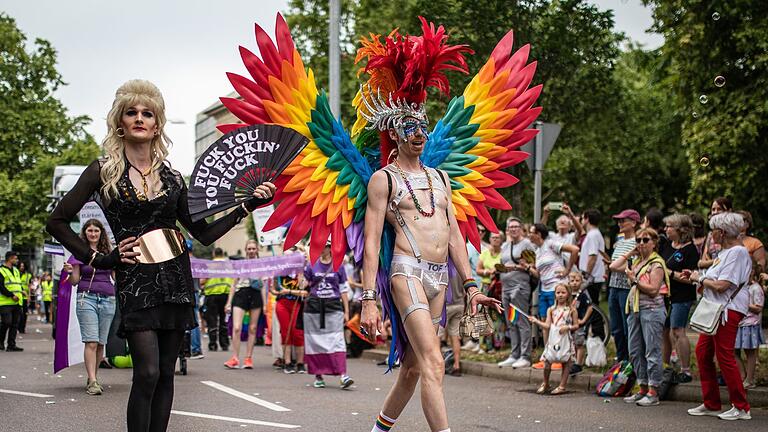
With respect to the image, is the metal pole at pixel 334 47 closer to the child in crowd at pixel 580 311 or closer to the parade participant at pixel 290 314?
the parade participant at pixel 290 314

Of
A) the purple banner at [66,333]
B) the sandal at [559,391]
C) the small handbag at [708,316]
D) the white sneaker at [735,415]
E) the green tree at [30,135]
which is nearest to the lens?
the white sneaker at [735,415]

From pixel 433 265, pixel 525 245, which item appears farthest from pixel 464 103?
pixel 525 245

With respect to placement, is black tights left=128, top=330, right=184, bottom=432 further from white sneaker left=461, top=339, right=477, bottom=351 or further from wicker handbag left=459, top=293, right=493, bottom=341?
white sneaker left=461, top=339, right=477, bottom=351

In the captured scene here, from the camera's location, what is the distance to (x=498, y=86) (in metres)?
7.16

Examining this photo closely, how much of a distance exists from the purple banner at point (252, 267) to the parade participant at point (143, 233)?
8.22m

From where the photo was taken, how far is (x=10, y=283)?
18.5 metres

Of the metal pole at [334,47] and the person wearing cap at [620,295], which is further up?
the metal pole at [334,47]

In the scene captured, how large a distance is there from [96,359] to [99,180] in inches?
253

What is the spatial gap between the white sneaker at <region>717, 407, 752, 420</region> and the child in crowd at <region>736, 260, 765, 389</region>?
109cm

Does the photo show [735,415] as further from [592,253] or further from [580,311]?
[592,253]

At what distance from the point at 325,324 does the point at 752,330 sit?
4866mm

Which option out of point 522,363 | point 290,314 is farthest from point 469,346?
point 290,314

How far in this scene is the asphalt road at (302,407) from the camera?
27.8 ft

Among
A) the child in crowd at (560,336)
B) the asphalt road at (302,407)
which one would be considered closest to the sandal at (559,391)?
the child in crowd at (560,336)
